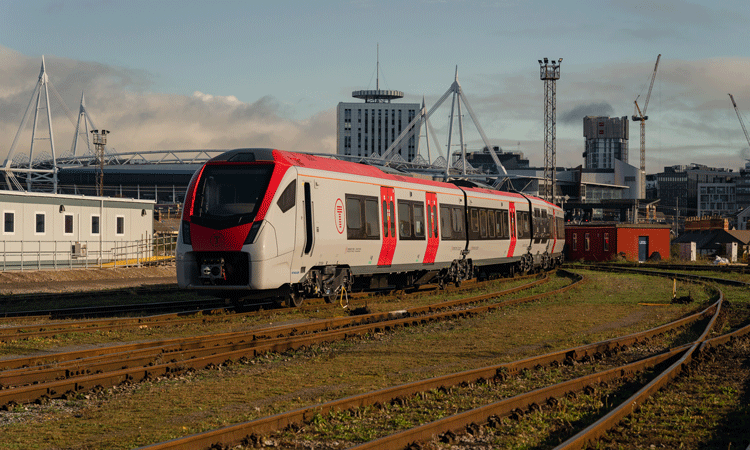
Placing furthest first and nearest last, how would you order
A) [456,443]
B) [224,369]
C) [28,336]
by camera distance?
1. [28,336]
2. [224,369]
3. [456,443]

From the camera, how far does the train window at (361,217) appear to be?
20859mm

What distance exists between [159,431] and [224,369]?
144 inches

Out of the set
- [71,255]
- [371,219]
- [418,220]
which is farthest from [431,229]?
[71,255]

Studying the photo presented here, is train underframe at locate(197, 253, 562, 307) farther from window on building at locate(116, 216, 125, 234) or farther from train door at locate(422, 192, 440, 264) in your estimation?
window on building at locate(116, 216, 125, 234)

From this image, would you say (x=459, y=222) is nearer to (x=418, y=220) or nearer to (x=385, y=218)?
(x=418, y=220)

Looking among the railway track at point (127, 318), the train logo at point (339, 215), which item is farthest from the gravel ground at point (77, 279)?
the train logo at point (339, 215)

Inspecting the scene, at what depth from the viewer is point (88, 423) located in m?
8.34

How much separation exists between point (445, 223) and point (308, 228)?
8942 mm

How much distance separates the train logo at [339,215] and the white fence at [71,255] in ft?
66.1

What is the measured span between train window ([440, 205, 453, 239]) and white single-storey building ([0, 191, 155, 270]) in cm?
1958

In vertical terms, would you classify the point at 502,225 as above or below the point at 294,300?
above

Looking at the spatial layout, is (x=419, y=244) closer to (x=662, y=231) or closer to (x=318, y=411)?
(x=318, y=411)

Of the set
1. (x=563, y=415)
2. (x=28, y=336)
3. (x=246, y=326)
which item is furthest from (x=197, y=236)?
(x=563, y=415)

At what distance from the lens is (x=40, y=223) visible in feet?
130
